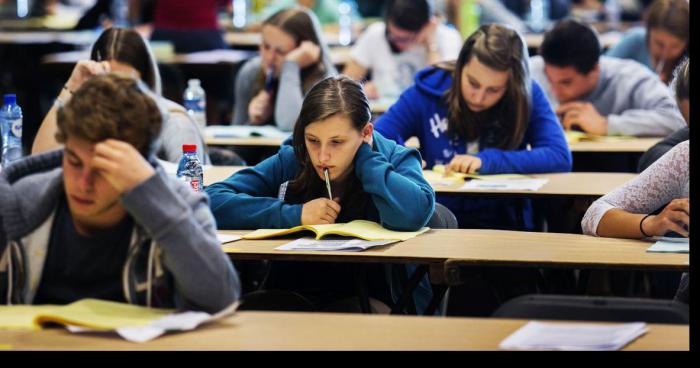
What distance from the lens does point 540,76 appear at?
221 inches

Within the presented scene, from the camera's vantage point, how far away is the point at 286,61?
5535mm

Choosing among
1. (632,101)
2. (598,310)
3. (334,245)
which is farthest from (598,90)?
(598,310)

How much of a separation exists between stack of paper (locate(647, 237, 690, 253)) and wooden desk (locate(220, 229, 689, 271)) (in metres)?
0.03

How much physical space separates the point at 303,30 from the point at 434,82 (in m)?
1.42

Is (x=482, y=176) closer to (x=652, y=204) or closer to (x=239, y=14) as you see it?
(x=652, y=204)

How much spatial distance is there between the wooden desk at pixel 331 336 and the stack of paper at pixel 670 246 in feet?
2.02

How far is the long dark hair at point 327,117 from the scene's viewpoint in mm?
3158

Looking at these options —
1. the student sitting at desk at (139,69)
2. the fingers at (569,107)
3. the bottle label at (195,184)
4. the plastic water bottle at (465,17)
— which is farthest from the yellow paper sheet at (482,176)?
the plastic water bottle at (465,17)

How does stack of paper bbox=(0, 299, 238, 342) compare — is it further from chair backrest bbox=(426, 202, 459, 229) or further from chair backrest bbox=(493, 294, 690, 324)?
chair backrest bbox=(426, 202, 459, 229)

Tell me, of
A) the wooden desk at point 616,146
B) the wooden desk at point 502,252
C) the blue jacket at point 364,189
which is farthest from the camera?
the wooden desk at point 616,146

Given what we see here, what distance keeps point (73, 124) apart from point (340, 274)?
1.23 m

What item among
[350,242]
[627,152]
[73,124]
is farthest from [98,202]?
[627,152]

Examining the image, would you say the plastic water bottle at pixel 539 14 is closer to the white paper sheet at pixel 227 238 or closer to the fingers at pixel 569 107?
the fingers at pixel 569 107
